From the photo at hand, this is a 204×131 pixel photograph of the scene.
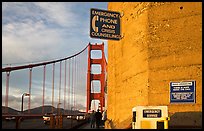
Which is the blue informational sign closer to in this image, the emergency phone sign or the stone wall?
the stone wall

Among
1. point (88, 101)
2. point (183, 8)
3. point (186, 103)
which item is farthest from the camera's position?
point (88, 101)

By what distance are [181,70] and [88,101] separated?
35939mm

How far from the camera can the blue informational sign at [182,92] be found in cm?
1045

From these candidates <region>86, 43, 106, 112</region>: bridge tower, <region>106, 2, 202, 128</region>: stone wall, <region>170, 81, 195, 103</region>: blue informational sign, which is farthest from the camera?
<region>86, 43, 106, 112</region>: bridge tower

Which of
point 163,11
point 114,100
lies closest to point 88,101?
point 114,100

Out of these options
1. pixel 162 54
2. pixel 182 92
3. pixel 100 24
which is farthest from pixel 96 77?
pixel 182 92

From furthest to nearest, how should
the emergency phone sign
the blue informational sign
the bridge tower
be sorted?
the bridge tower
the emergency phone sign
the blue informational sign

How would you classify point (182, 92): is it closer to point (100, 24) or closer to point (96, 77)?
point (100, 24)

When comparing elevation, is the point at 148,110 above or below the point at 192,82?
below

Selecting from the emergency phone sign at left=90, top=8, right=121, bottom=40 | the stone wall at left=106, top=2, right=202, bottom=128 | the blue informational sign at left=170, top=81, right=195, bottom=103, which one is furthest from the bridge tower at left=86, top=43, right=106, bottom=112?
the blue informational sign at left=170, top=81, right=195, bottom=103

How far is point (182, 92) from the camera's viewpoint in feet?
35.0

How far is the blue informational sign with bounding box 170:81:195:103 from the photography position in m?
10.5

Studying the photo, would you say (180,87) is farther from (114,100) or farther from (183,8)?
(114,100)

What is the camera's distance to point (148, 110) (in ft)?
29.1
